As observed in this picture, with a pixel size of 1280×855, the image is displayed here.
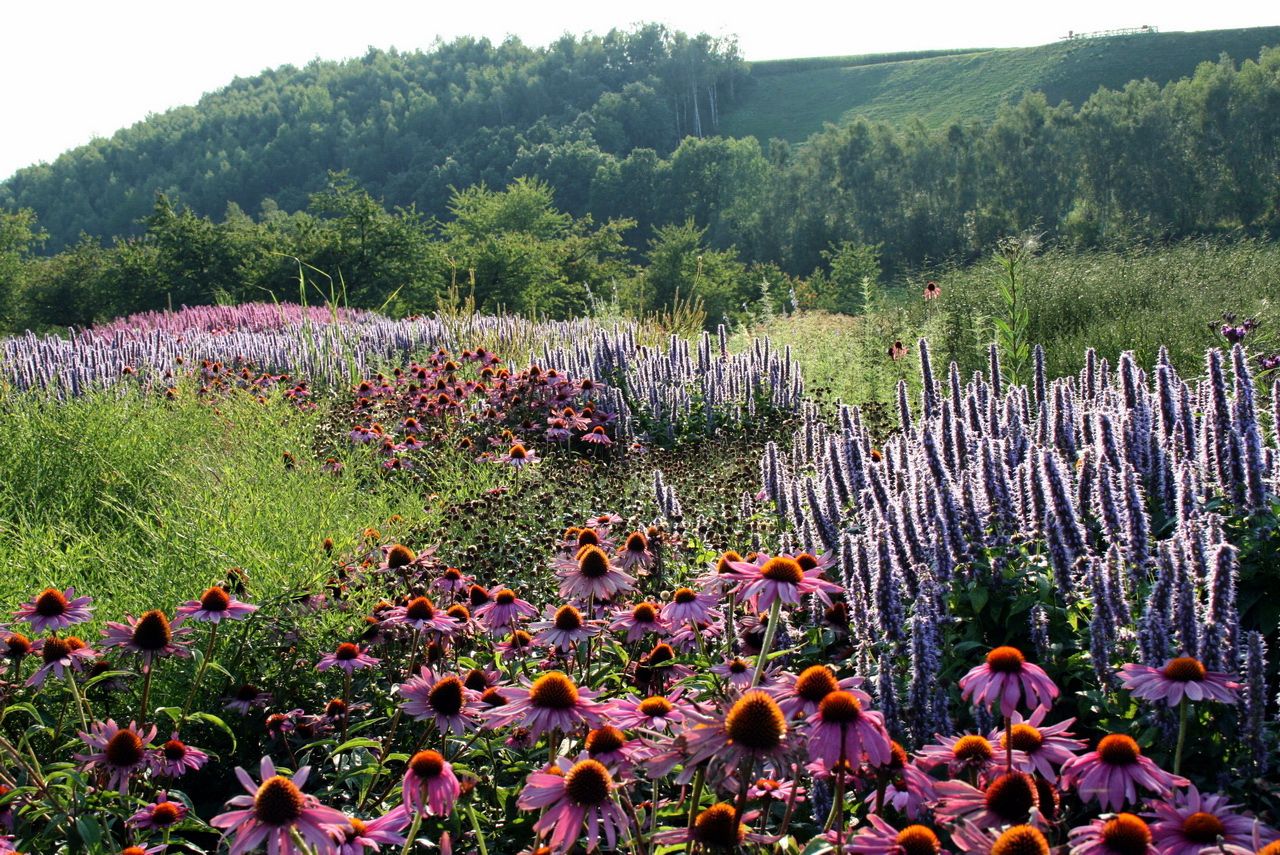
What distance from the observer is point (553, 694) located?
1.83 m

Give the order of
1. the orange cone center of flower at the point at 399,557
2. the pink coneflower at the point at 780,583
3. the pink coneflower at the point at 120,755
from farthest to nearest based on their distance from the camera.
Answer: the orange cone center of flower at the point at 399,557
the pink coneflower at the point at 120,755
the pink coneflower at the point at 780,583

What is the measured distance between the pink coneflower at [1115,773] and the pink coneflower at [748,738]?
0.48 m

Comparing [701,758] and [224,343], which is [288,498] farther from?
[224,343]

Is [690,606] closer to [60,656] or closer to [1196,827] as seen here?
[1196,827]

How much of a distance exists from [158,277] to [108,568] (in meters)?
24.8

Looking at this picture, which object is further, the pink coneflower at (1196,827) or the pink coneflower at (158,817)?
the pink coneflower at (158,817)

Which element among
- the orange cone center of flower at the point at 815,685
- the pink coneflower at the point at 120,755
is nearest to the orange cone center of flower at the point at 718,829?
the orange cone center of flower at the point at 815,685

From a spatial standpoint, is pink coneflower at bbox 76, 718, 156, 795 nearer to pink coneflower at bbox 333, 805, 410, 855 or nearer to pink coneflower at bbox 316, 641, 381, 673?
pink coneflower at bbox 316, 641, 381, 673

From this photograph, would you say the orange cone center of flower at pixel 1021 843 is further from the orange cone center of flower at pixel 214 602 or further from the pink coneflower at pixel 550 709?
the orange cone center of flower at pixel 214 602

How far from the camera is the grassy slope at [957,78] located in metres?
73.0

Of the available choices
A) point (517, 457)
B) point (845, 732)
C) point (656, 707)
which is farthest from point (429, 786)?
point (517, 457)

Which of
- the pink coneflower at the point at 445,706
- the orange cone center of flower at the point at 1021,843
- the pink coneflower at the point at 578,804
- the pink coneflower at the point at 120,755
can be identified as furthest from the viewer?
the pink coneflower at the point at 120,755

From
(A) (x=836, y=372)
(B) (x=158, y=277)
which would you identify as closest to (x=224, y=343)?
(A) (x=836, y=372)

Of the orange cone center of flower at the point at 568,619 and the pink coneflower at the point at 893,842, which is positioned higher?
the pink coneflower at the point at 893,842
